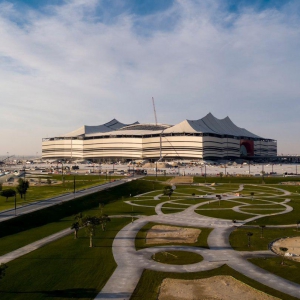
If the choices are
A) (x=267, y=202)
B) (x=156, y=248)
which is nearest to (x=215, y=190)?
(x=267, y=202)

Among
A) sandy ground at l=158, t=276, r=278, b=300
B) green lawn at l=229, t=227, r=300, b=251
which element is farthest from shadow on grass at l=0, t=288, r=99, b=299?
green lawn at l=229, t=227, r=300, b=251

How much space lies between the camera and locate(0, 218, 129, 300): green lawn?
2825 centimetres

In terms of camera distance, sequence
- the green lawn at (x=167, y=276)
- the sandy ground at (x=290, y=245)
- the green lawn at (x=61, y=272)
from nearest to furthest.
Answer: the green lawn at (x=167, y=276) < the green lawn at (x=61, y=272) < the sandy ground at (x=290, y=245)

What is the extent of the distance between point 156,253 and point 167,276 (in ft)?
22.8

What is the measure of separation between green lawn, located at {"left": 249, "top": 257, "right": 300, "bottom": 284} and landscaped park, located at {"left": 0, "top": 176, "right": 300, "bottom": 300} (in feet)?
0.32

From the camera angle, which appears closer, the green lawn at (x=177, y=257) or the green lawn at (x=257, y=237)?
the green lawn at (x=177, y=257)

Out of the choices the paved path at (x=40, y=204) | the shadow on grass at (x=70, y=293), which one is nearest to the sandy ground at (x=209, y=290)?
the shadow on grass at (x=70, y=293)

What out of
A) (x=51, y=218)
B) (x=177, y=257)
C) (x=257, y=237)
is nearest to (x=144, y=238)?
(x=177, y=257)

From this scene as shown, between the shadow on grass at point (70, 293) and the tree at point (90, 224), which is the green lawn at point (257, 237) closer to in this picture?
the tree at point (90, 224)

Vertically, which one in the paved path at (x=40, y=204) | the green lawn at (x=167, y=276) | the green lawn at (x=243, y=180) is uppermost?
→ the green lawn at (x=243, y=180)

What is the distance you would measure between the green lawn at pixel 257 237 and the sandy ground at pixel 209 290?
1051cm

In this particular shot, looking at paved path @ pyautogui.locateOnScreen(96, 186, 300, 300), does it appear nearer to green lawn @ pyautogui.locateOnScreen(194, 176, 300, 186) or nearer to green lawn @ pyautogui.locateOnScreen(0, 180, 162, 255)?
green lawn @ pyautogui.locateOnScreen(0, 180, 162, 255)

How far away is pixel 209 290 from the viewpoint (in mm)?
28297

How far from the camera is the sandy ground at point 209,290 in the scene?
88.6ft
